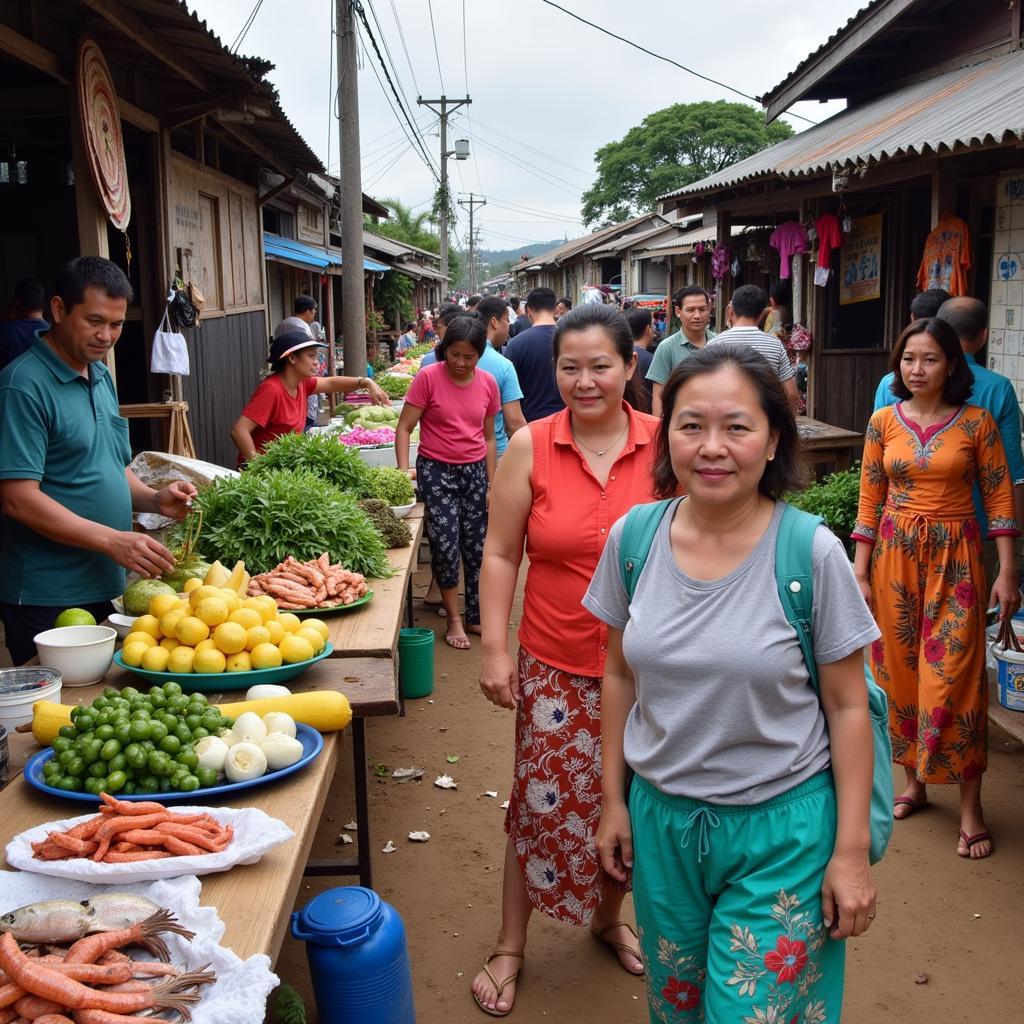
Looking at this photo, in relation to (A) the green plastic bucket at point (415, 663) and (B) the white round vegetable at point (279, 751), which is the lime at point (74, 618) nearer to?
(B) the white round vegetable at point (279, 751)

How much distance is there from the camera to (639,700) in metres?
2.31

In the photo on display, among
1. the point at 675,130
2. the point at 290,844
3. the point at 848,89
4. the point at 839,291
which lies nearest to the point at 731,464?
the point at 290,844

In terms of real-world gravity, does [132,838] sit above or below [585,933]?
above

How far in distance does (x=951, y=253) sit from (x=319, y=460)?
4821 millimetres

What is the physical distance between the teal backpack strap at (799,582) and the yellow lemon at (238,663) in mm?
1554

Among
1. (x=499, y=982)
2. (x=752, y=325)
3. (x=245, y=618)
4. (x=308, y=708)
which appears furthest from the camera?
(x=752, y=325)

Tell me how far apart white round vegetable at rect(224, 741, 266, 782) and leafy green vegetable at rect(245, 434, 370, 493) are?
265 centimetres

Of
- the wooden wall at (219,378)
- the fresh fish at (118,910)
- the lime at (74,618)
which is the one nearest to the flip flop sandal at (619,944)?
the lime at (74,618)

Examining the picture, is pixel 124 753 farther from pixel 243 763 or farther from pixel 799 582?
pixel 799 582

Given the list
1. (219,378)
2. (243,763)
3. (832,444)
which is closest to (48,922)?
(243,763)

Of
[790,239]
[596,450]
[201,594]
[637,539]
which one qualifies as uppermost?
[790,239]

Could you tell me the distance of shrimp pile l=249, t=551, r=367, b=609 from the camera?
147 inches

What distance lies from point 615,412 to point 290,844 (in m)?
1.60

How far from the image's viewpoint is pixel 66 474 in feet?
11.7
